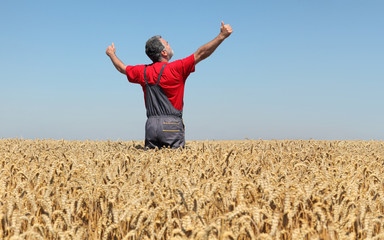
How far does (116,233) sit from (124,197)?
412 millimetres

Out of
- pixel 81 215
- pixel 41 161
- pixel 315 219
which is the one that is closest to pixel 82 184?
pixel 81 215

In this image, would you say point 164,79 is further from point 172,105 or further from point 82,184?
point 82,184

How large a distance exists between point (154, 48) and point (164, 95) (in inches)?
38.7

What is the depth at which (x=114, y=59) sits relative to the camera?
7195 millimetres

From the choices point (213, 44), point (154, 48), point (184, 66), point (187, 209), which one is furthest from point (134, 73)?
point (187, 209)

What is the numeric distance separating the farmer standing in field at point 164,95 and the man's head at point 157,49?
0.06ft

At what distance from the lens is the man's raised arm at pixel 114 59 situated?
7.04m

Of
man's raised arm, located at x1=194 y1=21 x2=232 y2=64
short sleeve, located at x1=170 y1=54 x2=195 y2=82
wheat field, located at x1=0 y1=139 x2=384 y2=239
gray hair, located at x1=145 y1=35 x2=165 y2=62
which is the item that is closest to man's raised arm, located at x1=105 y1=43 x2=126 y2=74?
gray hair, located at x1=145 y1=35 x2=165 y2=62

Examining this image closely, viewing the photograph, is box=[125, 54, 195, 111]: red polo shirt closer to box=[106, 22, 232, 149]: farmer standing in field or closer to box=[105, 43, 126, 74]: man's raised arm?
box=[106, 22, 232, 149]: farmer standing in field

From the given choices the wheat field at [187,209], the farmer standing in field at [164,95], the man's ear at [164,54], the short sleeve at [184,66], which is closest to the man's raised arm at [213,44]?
the farmer standing in field at [164,95]

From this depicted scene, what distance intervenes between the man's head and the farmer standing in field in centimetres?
2

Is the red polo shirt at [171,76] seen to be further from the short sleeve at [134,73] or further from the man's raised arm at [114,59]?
the man's raised arm at [114,59]

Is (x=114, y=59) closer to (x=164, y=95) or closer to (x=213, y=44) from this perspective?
(x=164, y=95)

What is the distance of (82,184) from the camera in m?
2.74
